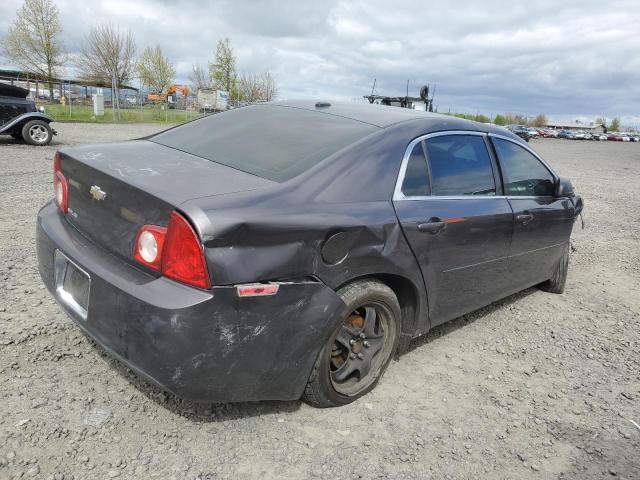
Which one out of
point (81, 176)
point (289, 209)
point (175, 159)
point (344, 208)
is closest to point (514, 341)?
point (344, 208)

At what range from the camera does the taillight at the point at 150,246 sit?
2.01 metres

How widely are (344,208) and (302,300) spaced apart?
0.50m

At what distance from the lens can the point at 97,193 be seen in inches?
92.7

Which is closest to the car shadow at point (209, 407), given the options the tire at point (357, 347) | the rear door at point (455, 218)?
the tire at point (357, 347)

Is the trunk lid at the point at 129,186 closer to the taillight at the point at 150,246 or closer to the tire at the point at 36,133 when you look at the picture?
the taillight at the point at 150,246

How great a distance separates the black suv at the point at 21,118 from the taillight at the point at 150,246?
40.0 ft

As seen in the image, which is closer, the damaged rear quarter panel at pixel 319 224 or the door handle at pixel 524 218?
the damaged rear quarter panel at pixel 319 224

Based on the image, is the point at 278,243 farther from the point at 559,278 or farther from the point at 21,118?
the point at 21,118

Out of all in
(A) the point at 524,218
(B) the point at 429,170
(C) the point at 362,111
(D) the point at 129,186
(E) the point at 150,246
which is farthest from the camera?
(A) the point at 524,218

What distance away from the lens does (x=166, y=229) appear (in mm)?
1995

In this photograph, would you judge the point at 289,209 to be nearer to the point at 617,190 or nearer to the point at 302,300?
the point at 302,300

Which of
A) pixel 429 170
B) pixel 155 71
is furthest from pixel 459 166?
pixel 155 71

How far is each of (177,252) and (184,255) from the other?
36 mm

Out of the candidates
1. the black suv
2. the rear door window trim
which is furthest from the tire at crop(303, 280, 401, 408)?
the black suv
